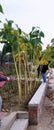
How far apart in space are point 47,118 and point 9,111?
1.00 meters

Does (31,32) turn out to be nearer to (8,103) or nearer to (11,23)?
(11,23)

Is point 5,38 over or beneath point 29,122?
over

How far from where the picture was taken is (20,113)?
9211mm

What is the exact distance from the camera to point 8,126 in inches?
305

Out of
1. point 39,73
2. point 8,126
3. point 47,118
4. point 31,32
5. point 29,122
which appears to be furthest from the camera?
point 39,73

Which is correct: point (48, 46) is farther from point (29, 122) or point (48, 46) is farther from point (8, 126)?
point (8, 126)

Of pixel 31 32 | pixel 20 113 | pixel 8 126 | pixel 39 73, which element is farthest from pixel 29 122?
pixel 39 73

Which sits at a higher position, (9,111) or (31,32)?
(31,32)

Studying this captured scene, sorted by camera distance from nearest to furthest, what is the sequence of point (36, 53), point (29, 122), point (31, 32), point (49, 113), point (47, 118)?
point (29, 122), point (47, 118), point (49, 113), point (31, 32), point (36, 53)

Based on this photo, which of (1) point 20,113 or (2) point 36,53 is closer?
(1) point 20,113

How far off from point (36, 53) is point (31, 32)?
1.15 metres

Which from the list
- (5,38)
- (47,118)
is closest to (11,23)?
(5,38)

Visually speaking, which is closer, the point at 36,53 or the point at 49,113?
the point at 49,113

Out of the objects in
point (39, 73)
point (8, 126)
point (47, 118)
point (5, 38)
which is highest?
point (5, 38)
